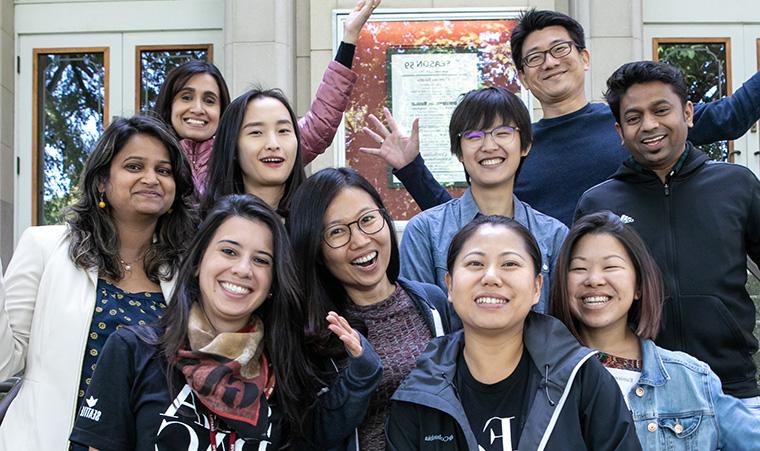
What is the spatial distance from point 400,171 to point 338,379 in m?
1.44

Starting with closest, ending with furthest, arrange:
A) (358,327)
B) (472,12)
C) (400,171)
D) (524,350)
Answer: (524,350)
(358,327)
(400,171)
(472,12)

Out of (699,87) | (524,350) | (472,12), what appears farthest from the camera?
(699,87)

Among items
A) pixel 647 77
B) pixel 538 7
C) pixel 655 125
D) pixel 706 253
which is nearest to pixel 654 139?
pixel 655 125

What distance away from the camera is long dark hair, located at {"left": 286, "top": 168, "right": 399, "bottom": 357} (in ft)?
9.16

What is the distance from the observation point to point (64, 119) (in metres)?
9.13

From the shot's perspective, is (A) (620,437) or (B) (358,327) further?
(B) (358,327)

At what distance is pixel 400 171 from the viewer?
387 centimetres

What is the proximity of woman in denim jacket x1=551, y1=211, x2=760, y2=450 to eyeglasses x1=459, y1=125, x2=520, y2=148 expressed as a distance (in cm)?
54

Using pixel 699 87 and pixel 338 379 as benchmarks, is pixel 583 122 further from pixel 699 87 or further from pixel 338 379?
pixel 699 87

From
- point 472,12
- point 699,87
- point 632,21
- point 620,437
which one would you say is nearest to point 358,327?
point 620,437

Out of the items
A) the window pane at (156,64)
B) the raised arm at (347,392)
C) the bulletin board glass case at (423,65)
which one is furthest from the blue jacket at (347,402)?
the window pane at (156,64)

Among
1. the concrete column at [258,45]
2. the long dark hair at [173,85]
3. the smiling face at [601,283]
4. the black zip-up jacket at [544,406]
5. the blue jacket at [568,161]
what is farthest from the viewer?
the concrete column at [258,45]

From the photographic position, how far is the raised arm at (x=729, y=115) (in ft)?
11.9

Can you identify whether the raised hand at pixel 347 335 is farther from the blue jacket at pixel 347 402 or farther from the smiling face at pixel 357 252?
the smiling face at pixel 357 252
